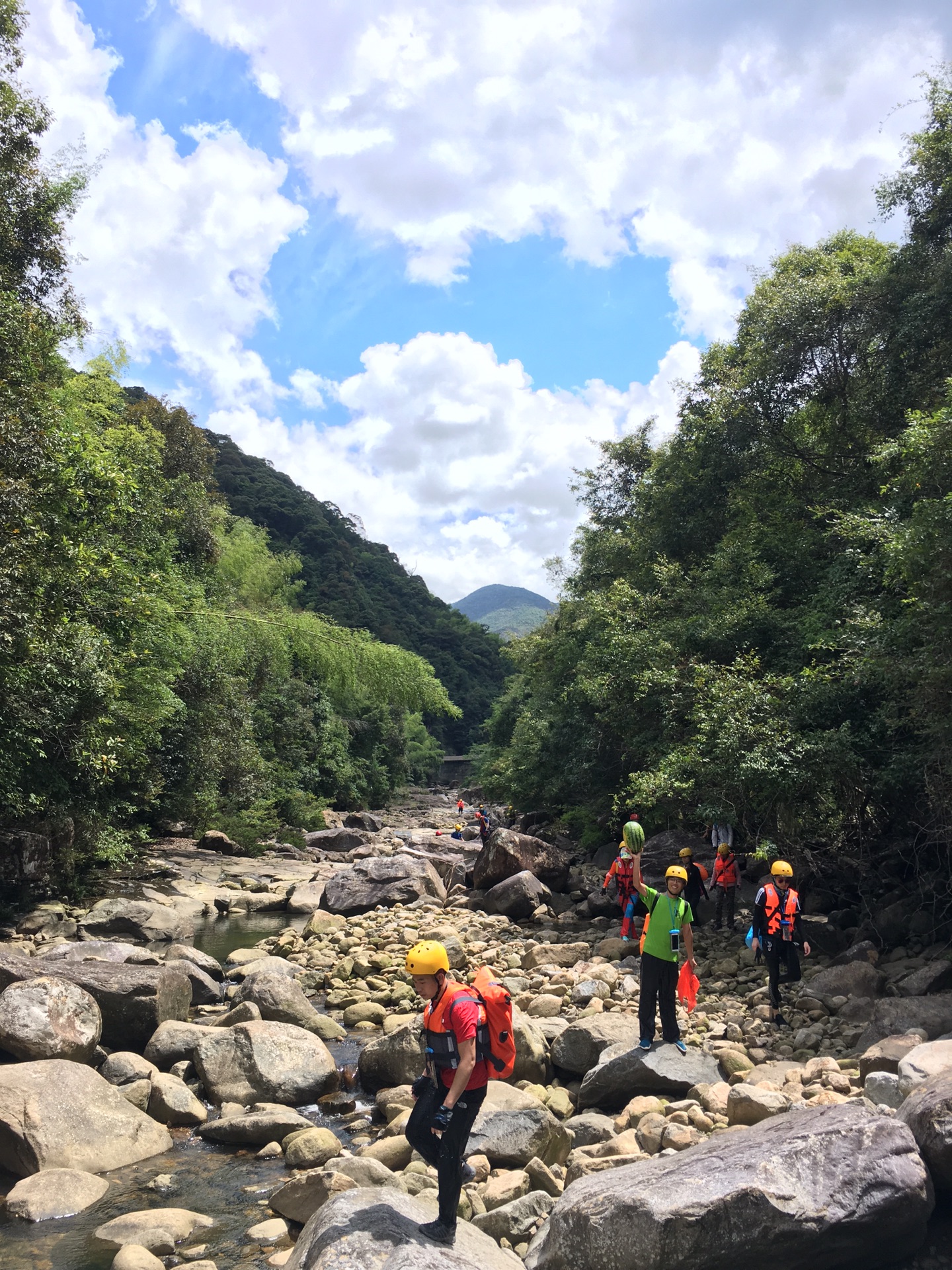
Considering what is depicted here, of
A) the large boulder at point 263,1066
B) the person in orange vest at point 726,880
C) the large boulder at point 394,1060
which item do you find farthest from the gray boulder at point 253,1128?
the person in orange vest at point 726,880

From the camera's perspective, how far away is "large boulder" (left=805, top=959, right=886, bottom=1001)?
29.6 ft

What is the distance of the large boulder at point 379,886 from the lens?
54.0 ft

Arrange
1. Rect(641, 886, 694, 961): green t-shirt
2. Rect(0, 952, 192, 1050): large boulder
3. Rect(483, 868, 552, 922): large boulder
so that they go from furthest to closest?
Rect(483, 868, 552, 922): large boulder < Rect(0, 952, 192, 1050): large boulder < Rect(641, 886, 694, 961): green t-shirt

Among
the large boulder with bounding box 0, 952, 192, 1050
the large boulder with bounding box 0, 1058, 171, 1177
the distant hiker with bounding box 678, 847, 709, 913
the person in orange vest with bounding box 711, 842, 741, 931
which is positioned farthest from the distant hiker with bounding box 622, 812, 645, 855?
the large boulder with bounding box 0, 952, 192, 1050

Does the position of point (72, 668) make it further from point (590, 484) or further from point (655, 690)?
point (590, 484)

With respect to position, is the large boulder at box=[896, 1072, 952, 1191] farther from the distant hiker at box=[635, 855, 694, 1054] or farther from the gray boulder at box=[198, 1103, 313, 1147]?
the gray boulder at box=[198, 1103, 313, 1147]

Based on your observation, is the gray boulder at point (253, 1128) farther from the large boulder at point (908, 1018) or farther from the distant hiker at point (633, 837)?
the large boulder at point (908, 1018)

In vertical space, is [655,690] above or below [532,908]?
above

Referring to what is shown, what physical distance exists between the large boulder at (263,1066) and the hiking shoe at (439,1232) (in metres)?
3.84

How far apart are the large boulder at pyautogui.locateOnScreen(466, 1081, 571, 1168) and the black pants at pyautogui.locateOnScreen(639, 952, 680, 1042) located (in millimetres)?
1377

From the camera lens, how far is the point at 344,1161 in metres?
5.94

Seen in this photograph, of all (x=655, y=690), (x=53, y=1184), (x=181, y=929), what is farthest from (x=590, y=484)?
(x=53, y=1184)

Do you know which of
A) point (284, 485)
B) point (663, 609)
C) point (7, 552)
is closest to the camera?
point (7, 552)

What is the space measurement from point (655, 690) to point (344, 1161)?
35.3 ft
